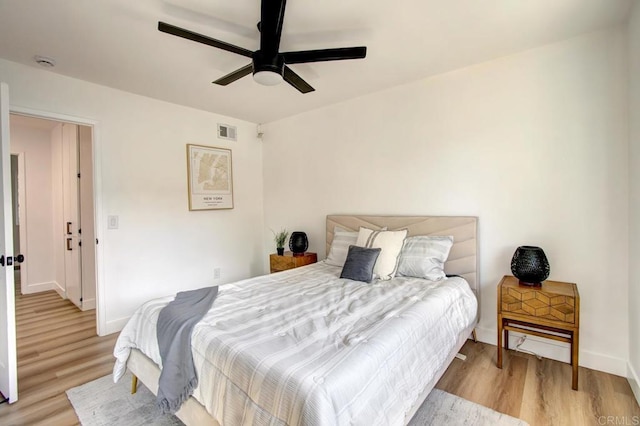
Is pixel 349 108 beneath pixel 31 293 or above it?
above

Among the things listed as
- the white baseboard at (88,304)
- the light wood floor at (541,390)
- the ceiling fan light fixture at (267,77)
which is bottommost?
the light wood floor at (541,390)

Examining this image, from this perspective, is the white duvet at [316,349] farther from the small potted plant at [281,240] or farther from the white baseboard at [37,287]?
the white baseboard at [37,287]

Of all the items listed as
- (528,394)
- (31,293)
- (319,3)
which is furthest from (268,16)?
(31,293)

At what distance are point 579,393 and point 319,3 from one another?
10.0ft

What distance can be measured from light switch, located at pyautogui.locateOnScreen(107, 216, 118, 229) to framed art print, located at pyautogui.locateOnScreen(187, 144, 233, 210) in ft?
2.77

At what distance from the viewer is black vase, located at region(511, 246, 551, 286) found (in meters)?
2.24

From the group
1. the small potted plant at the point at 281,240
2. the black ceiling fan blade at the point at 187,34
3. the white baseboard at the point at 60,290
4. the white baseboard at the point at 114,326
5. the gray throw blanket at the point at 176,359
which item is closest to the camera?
the gray throw blanket at the point at 176,359

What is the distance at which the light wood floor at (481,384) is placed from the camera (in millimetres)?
1842

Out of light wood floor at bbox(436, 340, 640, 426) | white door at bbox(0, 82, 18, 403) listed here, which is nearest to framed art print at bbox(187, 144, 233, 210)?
white door at bbox(0, 82, 18, 403)

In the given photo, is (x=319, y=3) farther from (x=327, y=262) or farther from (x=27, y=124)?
(x=27, y=124)

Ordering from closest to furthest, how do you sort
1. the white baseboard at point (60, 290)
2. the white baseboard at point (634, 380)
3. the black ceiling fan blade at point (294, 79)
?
the white baseboard at point (634, 380) < the black ceiling fan blade at point (294, 79) < the white baseboard at point (60, 290)

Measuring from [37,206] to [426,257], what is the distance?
5.92 metres

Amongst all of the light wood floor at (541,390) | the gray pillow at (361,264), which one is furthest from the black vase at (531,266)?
the gray pillow at (361,264)

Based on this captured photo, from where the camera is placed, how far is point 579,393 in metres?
2.00
